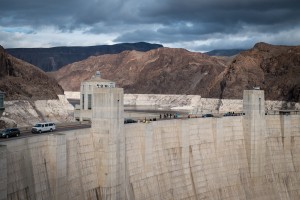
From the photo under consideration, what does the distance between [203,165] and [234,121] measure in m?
6.21

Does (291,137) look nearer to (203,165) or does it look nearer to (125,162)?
(203,165)

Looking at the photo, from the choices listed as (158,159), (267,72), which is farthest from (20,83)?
(267,72)

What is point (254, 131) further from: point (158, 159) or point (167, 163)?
point (158, 159)

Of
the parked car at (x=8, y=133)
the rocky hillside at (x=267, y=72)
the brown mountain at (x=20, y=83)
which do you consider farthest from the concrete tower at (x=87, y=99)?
the rocky hillside at (x=267, y=72)

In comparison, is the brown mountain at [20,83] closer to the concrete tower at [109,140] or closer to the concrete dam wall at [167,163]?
the concrete dam wall at [167,163]

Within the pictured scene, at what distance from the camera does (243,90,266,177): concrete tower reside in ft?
141

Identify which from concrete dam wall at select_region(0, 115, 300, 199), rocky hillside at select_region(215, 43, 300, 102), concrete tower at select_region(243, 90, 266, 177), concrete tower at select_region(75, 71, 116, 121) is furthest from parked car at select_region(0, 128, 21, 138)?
rocky hillside at select_region(215, 43, 300, 102)

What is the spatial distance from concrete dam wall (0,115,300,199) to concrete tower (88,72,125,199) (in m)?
0.14

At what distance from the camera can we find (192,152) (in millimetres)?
38125

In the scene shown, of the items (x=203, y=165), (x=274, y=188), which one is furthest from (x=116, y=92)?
(x=274, y=188)

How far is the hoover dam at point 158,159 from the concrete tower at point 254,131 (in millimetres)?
92

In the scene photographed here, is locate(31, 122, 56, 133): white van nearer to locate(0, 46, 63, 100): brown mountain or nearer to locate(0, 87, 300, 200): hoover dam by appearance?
locate(0, 87, 300, 200): hoover dam

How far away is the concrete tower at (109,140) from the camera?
28344mm

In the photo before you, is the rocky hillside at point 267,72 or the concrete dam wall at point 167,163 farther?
the rocky hillside at point 267,72
